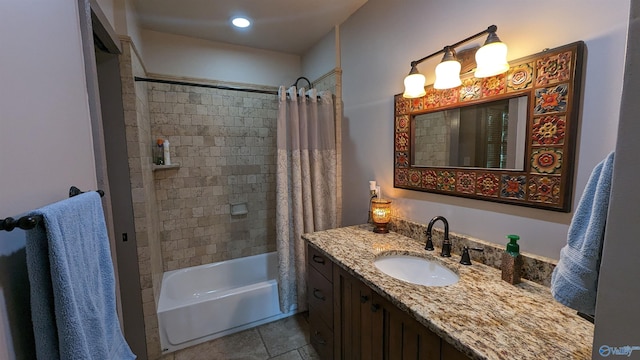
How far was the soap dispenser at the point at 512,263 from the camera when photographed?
3.40 ft

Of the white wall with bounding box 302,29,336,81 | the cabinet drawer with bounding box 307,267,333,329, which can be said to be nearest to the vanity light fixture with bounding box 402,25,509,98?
the white wall with bounding box 302,29,336,81

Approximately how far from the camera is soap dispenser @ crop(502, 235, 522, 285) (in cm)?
104

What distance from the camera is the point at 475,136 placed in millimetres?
1269

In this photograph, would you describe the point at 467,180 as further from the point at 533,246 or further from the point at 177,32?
the point at 177,32

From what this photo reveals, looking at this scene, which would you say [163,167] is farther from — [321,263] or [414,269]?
[414,269]

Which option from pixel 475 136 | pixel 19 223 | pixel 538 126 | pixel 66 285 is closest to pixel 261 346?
pixel 66 285

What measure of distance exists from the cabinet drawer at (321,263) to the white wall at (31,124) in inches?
45.9

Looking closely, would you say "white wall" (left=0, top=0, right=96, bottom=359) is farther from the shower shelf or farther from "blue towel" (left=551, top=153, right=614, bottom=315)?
the shower shelf

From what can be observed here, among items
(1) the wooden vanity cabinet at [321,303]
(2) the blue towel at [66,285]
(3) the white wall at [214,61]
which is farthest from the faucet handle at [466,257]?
(3) the white wall at [214,61]

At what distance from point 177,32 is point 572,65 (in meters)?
2.74

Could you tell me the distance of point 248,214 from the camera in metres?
2.77

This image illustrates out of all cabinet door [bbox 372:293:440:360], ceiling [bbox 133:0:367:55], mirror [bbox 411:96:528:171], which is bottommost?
cabinet door [bbox 372:293:440:360]

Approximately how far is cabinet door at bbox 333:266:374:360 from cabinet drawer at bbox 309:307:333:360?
0.36 ft

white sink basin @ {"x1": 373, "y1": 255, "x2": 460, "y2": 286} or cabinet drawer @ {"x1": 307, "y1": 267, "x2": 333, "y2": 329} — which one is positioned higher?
white sink basin @ {"x1": 373, "y1": 255, "x2": 460, "y2": 286}
